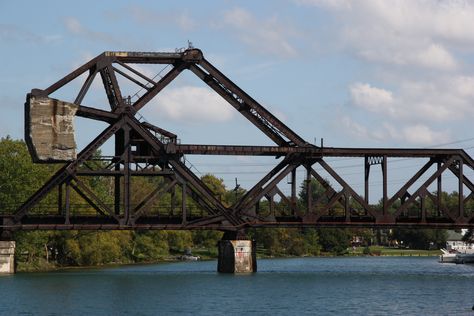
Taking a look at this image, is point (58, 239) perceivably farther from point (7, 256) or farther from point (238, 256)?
point (238, 256)

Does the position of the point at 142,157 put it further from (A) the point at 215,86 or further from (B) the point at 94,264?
(B) the point at 94,264

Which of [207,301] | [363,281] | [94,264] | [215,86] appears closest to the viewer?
[207,301]

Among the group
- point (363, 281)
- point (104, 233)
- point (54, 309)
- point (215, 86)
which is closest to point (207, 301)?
point (54, 309)

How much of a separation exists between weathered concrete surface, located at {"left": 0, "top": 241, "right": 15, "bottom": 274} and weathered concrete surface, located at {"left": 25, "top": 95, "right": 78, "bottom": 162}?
302 inches

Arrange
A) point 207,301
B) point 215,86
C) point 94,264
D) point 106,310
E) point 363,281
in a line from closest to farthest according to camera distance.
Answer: point 106,310
point 207,301
point 363,281
point 215,86
point 94,264

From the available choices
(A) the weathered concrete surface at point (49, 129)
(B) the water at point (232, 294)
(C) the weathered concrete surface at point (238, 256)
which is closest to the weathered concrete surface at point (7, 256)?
(B) the water at point (232, 294)

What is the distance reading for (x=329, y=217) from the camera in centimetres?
9975

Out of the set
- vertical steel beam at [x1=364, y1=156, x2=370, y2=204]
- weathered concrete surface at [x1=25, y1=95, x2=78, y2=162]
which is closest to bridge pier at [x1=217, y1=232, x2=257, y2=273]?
vertical steel beam at [x1=364, y1=156, x2=370, y2=204]

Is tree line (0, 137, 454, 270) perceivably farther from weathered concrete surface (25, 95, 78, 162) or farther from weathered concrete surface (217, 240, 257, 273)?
weathered concrete surface (217, 240, 257, 273)

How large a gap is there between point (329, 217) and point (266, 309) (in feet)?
129

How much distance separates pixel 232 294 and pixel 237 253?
21.7 m

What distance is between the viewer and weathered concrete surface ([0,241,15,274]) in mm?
90106

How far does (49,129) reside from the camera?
3553 inches

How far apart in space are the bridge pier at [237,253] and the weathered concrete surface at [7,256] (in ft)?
60.3
